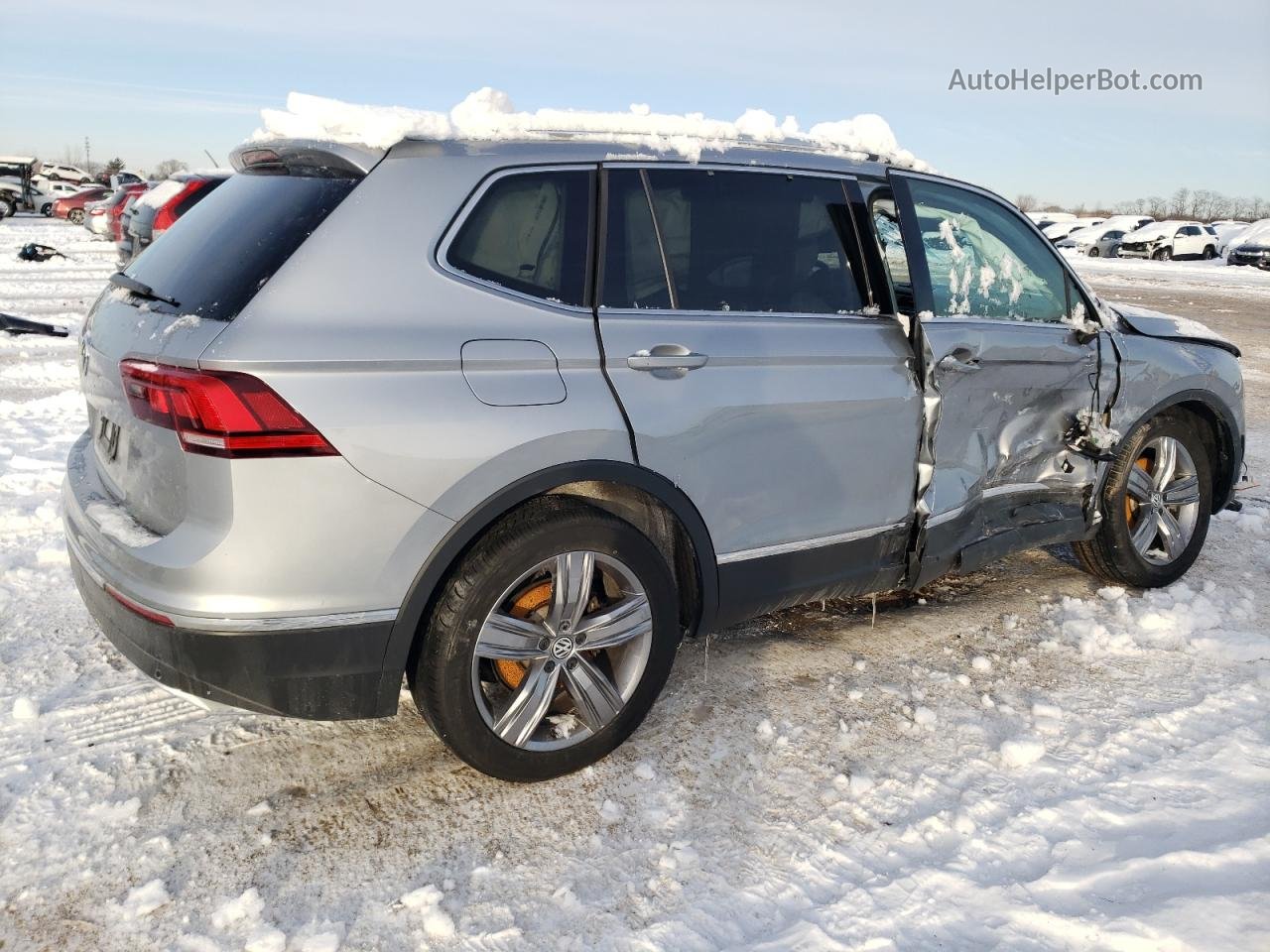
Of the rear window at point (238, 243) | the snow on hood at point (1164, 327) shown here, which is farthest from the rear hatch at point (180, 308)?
the snow on hood at point (1164, 327)

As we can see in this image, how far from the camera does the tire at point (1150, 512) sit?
14.8ft

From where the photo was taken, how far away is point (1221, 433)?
484 centimetres

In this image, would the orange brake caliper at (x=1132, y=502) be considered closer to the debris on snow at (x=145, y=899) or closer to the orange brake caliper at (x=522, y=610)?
the orange brake caliper at (x=522, y=610)

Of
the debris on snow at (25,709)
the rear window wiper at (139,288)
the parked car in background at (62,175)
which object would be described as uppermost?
the parked car in background at (62,175)

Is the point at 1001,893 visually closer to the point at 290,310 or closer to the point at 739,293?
the point at 739,293

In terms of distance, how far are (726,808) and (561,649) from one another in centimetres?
68

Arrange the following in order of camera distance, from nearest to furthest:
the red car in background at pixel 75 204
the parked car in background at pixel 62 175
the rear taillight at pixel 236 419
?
the rear taillight at pixel 236 419, the red car in background at pixel 75 204, the parked car in background at pixel 62 175

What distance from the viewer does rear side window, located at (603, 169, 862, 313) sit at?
3066 mm

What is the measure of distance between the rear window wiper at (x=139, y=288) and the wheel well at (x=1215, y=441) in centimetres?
429

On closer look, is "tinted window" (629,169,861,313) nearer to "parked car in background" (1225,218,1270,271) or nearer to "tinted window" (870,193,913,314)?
"tinted window" (870,193,913,314)

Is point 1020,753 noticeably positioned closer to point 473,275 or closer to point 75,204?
point 473,275

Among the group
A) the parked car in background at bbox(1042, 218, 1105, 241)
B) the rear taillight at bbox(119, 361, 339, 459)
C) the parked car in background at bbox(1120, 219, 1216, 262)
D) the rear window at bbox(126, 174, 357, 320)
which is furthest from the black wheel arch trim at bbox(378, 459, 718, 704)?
the parked car in background at bbox(1042, 218, 1105, 241)

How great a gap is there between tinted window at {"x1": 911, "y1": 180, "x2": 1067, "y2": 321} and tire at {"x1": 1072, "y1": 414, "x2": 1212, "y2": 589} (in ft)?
2.69

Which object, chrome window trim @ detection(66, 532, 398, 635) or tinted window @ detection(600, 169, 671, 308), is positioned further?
tinted window @ detection(600, 169, 671, 308)
